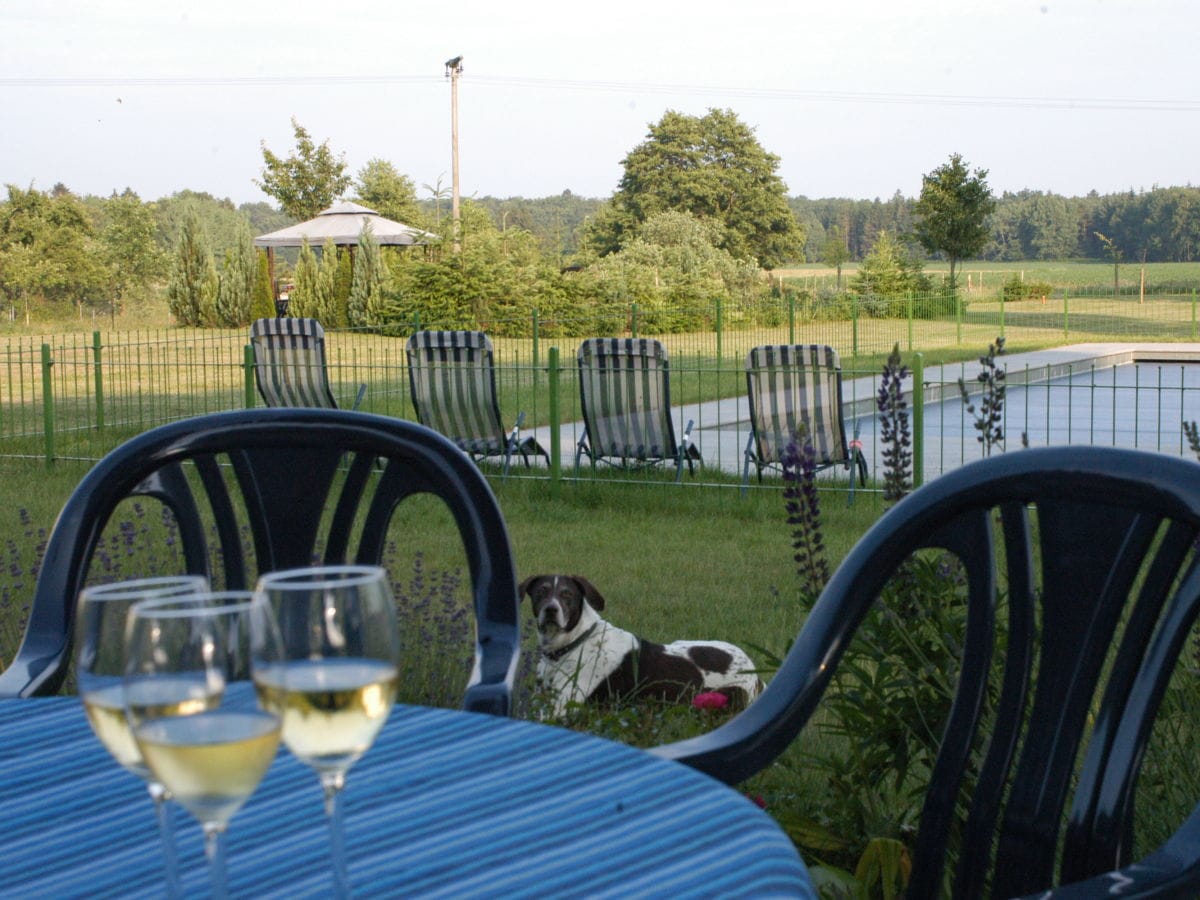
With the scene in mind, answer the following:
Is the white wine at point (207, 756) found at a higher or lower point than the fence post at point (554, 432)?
higher

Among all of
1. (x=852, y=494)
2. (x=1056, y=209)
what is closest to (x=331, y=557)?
(x=852, y=494)

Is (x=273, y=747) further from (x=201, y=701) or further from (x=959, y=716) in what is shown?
(x=959, y=716)

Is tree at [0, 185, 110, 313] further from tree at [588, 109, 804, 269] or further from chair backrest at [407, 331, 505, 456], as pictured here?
chair backrest at [407, 331, 505, 456]

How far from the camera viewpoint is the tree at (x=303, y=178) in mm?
47741

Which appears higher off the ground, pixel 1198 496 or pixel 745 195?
pixel 745 195

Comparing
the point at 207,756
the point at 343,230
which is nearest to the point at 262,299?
the point at 343,230

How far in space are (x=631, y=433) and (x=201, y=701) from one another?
8538 mm

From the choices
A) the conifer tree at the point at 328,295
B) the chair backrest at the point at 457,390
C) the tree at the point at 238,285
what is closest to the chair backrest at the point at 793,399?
the chair backrest at the point at 457,390

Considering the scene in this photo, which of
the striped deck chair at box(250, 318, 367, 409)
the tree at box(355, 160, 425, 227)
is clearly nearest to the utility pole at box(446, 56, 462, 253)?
the tree at box(355, 160, 425, 227)

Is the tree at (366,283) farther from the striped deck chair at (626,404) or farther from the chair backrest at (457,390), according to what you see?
the striped deck chair at (626,404)

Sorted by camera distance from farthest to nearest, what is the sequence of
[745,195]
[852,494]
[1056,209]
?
[1056,209] < [745,195] < [852,494]

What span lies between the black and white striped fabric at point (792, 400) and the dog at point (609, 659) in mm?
4111

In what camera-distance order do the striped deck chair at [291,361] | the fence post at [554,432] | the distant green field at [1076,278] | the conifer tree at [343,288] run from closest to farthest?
the fence post at [554,432] → the striped deck chair at [291,361] → the conifer tree at [343,288] → the distant green field at [1076,278]

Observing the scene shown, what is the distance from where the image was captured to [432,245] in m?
29.1
